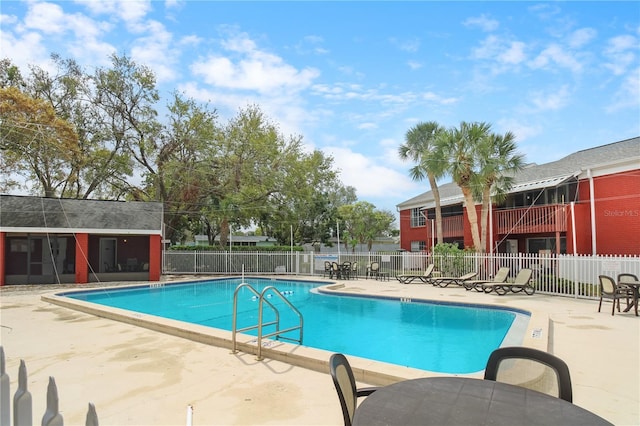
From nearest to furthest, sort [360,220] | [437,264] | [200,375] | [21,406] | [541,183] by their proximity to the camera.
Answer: [21,406]
[200,375]
[541,183]
[437,264]
[360,220]

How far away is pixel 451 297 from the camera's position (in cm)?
1264

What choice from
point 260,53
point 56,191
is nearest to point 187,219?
point 56,191

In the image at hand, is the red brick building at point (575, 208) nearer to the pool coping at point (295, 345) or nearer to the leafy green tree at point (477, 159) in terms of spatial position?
the leafy green tree at point (477, 159)

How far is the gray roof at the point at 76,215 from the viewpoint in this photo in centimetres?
1751

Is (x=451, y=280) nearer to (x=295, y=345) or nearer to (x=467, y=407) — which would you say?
(x=295, y=345)

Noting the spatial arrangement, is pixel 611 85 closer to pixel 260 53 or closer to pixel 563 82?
pixel 563 82

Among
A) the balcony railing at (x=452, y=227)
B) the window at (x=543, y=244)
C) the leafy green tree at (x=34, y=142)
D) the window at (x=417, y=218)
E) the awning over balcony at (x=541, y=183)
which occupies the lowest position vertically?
the window at (x=543, y=244)

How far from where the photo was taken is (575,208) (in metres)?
16.8

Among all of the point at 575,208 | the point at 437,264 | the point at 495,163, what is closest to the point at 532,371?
the point at 495,163

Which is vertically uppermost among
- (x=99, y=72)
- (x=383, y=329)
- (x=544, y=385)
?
(x=99, y=72)

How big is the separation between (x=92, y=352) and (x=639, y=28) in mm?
14935

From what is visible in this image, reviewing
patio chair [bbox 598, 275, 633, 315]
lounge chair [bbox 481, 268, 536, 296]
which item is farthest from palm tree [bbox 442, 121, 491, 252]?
patio chair [bbox 598, 275, 633, 315]

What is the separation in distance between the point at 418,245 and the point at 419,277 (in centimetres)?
1041

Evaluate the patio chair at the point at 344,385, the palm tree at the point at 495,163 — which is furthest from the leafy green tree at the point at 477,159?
the patio chair at the point at 344,385
